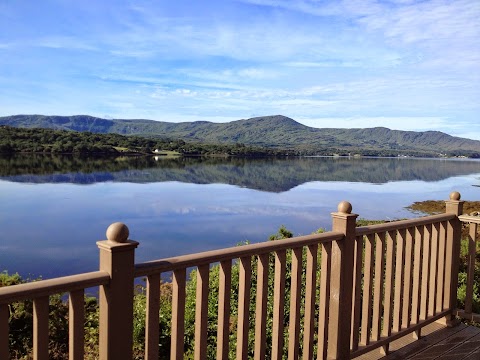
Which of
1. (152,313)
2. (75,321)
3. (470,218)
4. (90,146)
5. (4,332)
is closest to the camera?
(4,332)

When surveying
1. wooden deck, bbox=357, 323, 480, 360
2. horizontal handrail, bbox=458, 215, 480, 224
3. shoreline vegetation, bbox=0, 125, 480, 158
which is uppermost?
shoreline vegetation, bbox=0, 125, 480, 158

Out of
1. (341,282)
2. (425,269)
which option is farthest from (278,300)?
(425,269)

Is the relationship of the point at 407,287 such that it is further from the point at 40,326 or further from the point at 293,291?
the point at 40,326

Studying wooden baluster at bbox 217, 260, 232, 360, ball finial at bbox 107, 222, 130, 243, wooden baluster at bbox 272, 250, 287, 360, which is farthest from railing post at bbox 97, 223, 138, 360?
wooden baluster at bbox 272, 250, 287, 360

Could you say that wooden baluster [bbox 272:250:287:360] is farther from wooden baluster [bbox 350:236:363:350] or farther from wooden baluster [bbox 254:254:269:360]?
wooden baluster [bbox 350:236:363:350]

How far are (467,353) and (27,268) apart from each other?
56.1 feet

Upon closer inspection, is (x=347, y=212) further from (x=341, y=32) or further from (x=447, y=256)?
(x=341, y=32)

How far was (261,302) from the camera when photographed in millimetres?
2297

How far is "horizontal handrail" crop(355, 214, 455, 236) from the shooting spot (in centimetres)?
283

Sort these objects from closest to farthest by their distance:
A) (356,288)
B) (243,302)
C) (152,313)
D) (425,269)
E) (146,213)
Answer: (152,313), (243,302), (356,288), (425,269), (146,213)

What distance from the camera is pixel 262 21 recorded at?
14.9 meters

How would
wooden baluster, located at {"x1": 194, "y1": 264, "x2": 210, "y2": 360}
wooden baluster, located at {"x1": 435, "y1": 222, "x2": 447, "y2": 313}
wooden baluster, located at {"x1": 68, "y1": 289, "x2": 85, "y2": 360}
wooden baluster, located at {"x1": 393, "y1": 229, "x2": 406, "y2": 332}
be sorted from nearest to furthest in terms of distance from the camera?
wooden baluster, located at {"x1": 68, "y1": 289, "x2": 85, "y2": 360} → wooden baluster, located at {"x1": 194, "y1": 264, "x2": 210, "y2": 360} → wooden baluster, located at {"x1": 393, "y1": 229, "x2": 406, "y2": 332} → wooden baluster, located at {"x1": 435, "y1": 222, "x2": 447, "y2": 313}

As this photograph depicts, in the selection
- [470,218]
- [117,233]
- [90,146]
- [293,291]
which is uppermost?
[90,146]

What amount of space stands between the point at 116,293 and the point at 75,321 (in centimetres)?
18
